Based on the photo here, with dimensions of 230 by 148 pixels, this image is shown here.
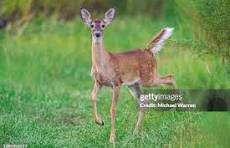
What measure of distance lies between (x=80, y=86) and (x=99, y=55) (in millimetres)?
609

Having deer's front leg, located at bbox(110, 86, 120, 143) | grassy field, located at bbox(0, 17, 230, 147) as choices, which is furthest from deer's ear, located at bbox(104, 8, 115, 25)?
deer's front leg, located at bbox(110, 86, 120, 143)

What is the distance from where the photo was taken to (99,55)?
8133 millimetres

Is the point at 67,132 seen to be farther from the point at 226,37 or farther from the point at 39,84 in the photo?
the point at 226,37

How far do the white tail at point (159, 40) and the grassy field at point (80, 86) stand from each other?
5cm

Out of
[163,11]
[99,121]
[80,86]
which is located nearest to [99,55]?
[99,121]

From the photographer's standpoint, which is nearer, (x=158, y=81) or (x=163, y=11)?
(x=158, y=81)

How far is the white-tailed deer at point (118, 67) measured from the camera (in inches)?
320

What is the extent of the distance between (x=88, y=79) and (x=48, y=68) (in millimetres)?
310

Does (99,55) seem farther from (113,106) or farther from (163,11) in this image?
(163,11)

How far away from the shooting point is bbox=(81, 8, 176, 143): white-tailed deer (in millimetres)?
8125

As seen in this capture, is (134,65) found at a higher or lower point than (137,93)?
higher

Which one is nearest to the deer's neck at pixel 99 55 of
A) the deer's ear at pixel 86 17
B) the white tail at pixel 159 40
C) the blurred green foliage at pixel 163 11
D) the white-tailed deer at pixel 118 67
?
the white-tailed deer at pixel 118 67

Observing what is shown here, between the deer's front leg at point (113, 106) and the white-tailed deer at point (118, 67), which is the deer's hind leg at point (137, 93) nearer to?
the white-tailed deer at point (118, 67)

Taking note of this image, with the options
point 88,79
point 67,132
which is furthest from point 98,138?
point 88,79
